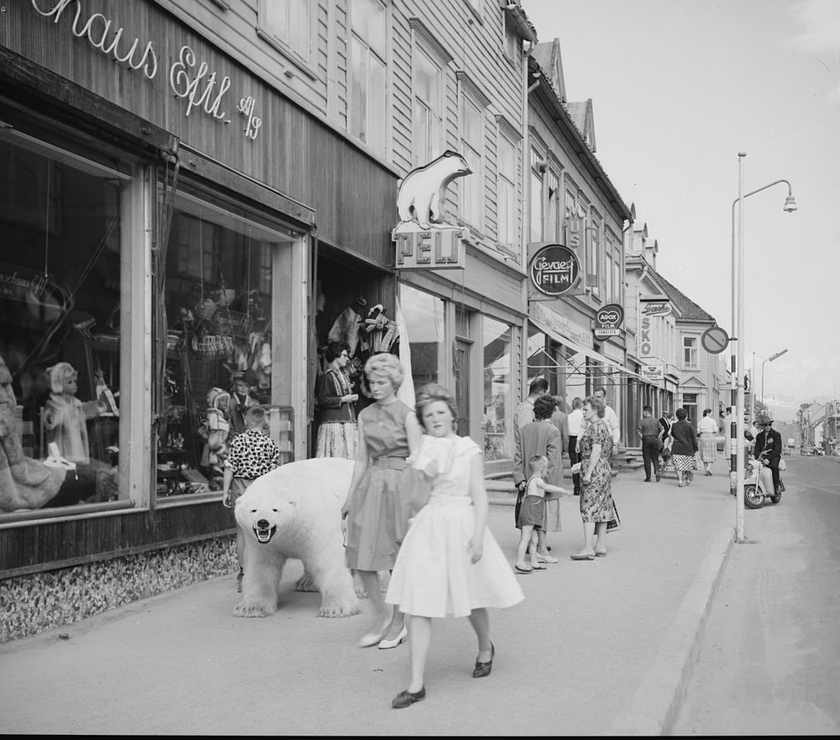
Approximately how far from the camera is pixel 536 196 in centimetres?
2275

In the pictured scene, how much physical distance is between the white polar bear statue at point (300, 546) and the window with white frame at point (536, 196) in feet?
51.0

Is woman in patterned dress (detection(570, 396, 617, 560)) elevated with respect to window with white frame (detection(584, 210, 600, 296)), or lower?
lower

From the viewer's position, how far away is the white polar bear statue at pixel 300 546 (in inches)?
273

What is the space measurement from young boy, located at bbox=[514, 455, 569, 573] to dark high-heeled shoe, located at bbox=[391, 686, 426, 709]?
4.63 metres

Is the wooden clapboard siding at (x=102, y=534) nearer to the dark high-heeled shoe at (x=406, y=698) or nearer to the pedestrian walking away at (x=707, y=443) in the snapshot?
the dark high-heeled shoe at (x=406, y=698)

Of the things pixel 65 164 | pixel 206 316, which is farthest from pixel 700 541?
pixel 65 164

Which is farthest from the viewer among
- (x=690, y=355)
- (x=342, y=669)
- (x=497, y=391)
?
(x=690, y=355)

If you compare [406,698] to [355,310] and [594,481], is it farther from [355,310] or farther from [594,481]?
[355,310]

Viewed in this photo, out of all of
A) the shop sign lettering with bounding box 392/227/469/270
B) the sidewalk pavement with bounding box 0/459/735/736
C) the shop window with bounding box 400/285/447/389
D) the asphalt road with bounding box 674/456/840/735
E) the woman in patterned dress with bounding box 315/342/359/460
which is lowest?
the asphalt road with bounding box 674/456/840/735

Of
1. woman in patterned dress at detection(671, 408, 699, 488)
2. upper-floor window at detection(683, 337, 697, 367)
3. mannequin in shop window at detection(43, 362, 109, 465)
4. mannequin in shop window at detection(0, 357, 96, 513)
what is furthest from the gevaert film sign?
upper-floor window at detection(683, 337, 697, 367)

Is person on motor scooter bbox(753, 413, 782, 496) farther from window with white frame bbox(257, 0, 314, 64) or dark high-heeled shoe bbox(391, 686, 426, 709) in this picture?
dark high-heeled shoe bbox(391, 686, 426, 709)

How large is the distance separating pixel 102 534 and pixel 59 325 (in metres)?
1.62

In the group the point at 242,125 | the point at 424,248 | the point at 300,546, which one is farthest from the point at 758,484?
the point at 300,546

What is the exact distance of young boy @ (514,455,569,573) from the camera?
965cm
